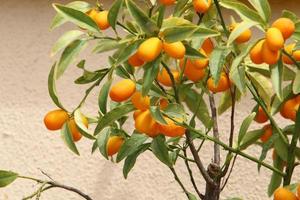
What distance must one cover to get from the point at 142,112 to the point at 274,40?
171 mm

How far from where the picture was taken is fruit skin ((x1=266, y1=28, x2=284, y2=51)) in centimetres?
51

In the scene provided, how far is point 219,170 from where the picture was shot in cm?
69

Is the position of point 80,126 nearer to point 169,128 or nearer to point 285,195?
point 169,128

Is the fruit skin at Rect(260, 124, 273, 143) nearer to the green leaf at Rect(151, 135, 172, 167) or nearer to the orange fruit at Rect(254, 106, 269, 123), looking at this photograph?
the orange fruit at Rect(254, 106, 269, 123)

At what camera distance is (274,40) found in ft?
1.68

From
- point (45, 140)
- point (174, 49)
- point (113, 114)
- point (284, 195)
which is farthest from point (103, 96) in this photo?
point (45, 140)

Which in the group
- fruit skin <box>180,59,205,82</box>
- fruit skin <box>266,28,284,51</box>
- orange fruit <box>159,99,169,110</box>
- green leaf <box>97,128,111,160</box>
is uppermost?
fruit skin <box>266,28,284,51</box>

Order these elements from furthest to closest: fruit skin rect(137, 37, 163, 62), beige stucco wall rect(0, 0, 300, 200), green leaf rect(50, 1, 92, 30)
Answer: beige stucco wall rect(0, 0, 300, 200), green leaf rect(50, 1, 92, 30), fruit skin rect(137, 37, 163, 62)

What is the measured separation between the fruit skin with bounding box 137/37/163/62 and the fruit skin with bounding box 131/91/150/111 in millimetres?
69

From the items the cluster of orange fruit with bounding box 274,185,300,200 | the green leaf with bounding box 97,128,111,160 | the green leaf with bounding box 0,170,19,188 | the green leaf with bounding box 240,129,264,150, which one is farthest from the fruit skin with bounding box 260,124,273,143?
the green leaf with bounding box 0,170,19,188

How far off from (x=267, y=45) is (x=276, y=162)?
226 mm

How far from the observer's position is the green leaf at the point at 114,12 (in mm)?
562

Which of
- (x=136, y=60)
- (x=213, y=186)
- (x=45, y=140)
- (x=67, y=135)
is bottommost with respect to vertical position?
(x=45, y=140)

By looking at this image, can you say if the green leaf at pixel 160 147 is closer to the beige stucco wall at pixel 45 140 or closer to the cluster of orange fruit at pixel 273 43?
the cluster of orange fruit at pixel 273 43
